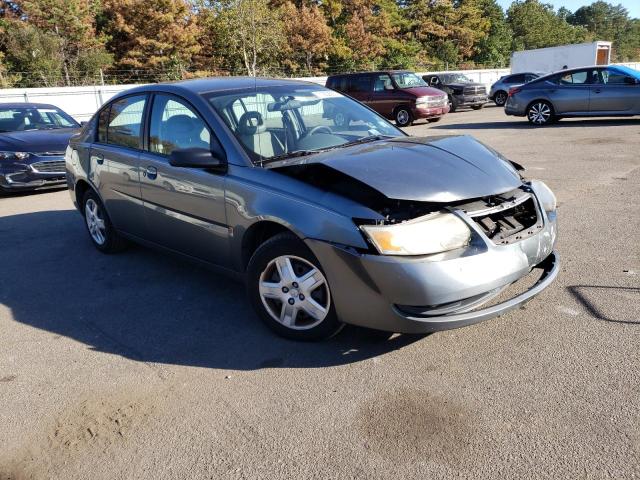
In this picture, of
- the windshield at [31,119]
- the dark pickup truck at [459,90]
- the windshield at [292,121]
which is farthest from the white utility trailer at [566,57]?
the windshield at [292,121]

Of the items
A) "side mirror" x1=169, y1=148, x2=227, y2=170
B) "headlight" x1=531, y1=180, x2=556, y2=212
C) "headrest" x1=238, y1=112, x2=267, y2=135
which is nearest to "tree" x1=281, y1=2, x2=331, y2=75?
"headrest" x1=238, y1=112, x2=267, y2=135

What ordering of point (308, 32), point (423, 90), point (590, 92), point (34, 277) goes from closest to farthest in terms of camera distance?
point (34, 277)
point (590, 92)
point (423, 90)
point (308, 32)

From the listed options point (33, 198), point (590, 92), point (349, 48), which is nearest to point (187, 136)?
point (33, 198)

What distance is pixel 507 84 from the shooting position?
24094mm

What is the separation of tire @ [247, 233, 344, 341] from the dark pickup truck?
2112cm

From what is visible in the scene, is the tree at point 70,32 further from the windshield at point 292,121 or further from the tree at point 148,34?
the windshield at point 292,121

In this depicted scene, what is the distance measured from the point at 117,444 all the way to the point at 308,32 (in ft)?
136

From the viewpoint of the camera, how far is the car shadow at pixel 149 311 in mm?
3555

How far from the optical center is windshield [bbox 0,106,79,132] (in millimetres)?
10344

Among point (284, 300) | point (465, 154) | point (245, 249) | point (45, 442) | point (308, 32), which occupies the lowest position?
point (45, 442)

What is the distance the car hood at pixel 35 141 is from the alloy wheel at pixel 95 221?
4.07m

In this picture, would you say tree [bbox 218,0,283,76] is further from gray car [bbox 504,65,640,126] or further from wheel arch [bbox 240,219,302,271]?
wheel arch [bbox 240,219,302,271]

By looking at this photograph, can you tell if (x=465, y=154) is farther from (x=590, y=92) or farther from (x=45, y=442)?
(x=590, y=92)

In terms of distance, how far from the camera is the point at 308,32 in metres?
41.0
